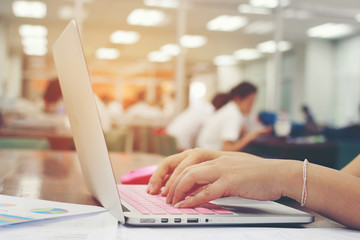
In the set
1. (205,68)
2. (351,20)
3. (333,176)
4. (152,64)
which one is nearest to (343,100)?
(351,20)

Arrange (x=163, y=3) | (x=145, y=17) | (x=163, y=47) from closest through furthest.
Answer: (x=163, y=3) < (x=145, y=17) < (x=163, y=47)

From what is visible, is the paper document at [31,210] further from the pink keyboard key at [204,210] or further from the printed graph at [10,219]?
the pink keyboard key at [204,210]

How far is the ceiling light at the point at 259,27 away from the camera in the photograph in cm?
718

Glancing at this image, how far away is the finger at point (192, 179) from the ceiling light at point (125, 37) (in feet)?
21.7

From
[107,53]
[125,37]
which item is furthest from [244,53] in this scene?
[107,53]

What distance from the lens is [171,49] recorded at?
6.72m

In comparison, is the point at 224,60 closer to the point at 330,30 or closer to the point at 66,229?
the point at 330,30

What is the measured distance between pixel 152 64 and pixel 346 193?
746 centimetres

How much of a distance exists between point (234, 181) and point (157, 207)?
0.40 feet

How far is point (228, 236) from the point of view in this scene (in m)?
0.52

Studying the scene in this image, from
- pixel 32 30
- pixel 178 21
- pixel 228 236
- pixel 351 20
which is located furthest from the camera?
pixel 32 30

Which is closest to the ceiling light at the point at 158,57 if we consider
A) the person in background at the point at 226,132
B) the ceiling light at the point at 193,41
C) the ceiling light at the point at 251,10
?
the ceiling light at the point at 193,41

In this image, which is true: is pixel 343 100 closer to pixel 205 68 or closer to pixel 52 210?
pixel 205 68

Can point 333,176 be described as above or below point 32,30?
below
